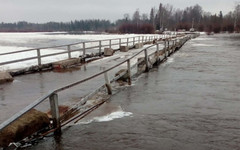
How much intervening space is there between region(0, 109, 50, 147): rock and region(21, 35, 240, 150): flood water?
0.35 m

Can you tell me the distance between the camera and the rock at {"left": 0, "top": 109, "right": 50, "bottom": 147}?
4.46 m

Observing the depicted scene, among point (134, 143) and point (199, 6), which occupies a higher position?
point (199, 6)

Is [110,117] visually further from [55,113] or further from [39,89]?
[39,89]

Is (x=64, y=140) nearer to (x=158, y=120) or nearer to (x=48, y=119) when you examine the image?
(x=48, y=119)

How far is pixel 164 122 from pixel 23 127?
295cm

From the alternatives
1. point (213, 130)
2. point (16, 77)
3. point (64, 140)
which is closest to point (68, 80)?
point (16, 77)

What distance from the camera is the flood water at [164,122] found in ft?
15.8

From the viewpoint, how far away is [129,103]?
24.1 feet

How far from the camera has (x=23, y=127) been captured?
4828mm

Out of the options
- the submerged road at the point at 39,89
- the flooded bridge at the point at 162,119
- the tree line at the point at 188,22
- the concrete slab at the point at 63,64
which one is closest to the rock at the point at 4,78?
the submerged road at the point at 39,89

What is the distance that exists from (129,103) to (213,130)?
257cm

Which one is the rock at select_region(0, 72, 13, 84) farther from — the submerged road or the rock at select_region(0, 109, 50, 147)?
the rock at select_region(0, 109, 50, 147)

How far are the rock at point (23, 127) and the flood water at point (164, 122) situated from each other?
0.35 meters

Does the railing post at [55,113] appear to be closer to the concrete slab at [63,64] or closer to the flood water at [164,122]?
the flood water at [164,122]
